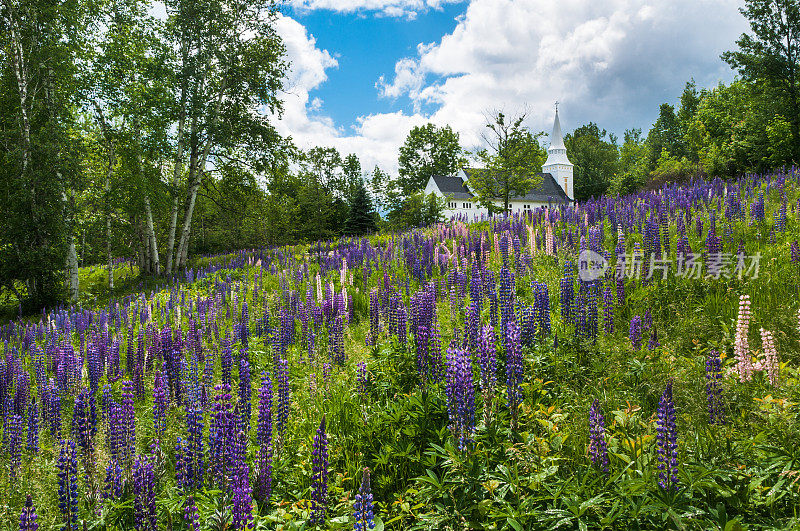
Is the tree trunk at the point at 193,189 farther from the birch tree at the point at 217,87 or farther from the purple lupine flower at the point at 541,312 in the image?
the purple lupine flower at the point at 541,312

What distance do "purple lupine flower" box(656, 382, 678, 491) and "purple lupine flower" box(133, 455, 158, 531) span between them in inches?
125

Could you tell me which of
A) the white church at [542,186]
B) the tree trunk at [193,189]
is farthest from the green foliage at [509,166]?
the white church at [542,186]

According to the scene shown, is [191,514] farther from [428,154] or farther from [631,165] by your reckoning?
[631,165]

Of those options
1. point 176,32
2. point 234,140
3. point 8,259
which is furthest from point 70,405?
point 176,32

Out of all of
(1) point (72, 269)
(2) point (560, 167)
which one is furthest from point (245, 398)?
(2) point (560, 167)

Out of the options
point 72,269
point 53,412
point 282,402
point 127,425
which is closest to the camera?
point 127,425

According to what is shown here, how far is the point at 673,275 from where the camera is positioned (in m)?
5.79

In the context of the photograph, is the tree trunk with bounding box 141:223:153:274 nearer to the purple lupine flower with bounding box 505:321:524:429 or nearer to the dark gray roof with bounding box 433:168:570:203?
the purple lupine flower with bounding box 505:321:524:429

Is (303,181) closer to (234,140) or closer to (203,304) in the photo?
(234,140)

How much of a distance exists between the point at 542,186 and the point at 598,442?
71922 millimetres

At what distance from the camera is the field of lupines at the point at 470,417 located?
265cm

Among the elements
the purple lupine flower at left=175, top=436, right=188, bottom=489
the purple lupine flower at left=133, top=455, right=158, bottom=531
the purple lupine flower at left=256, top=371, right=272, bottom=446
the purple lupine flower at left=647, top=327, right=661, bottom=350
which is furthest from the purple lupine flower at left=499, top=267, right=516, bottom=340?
the purple lupine flower at left=133, top=455, right=158, bottom=531

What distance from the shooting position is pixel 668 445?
2498 mm

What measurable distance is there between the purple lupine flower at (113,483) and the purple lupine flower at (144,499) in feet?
1.70
